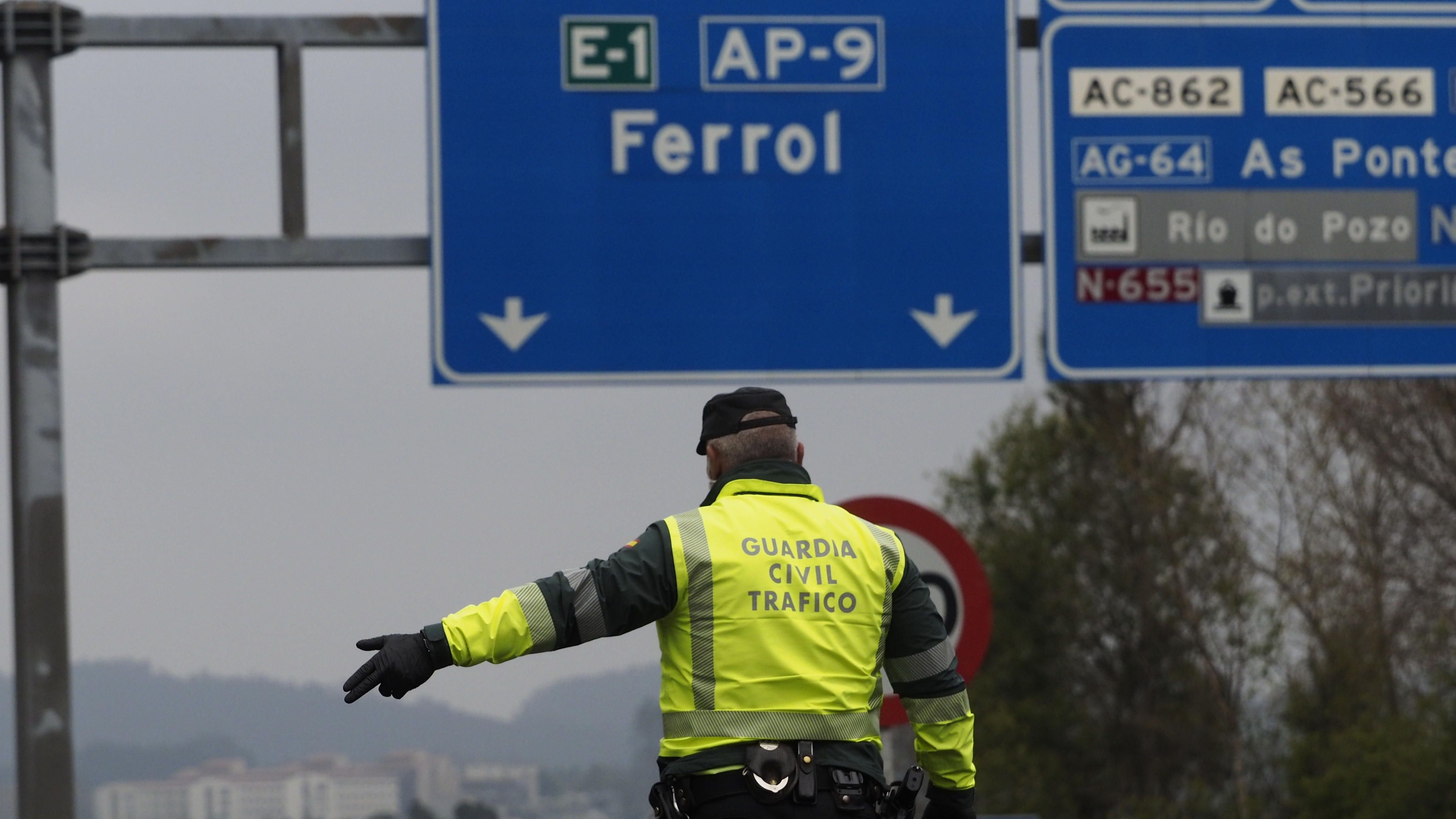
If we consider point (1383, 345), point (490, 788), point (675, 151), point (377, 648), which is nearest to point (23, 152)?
point (675, 151)

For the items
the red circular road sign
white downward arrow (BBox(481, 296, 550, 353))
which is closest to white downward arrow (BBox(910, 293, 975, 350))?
the red circular road sign

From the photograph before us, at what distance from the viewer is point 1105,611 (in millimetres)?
42125

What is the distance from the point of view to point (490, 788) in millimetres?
25141

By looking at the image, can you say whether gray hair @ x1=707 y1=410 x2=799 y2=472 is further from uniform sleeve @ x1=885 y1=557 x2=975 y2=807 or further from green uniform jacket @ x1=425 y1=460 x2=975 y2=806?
uniform sleeve @ x1=885 y1=557 x2=975 y2=807

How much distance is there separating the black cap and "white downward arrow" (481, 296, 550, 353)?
13.7 feet

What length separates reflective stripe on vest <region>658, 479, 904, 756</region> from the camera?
15.6ft

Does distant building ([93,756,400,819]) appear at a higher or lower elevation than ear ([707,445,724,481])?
lower

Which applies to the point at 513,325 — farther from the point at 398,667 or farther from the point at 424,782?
the point at 424,782

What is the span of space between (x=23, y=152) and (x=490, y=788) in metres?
17.0

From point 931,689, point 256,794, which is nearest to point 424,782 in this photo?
point 256,794

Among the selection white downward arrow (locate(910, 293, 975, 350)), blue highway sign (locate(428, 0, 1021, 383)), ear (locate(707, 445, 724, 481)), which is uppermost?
blue highway sign (locate(428, 0, 1021, 383))

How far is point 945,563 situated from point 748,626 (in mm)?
3597

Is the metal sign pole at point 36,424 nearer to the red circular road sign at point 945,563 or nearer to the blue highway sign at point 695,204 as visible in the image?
the blue highway sign at point 695,204

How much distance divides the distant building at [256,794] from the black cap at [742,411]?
700 inches
